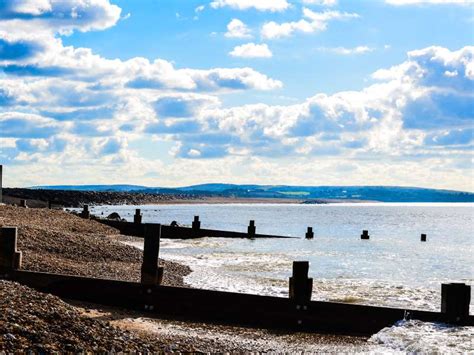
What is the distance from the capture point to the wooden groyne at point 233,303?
49.0ft

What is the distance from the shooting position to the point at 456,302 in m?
15.1

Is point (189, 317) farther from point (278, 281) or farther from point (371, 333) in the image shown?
point (278, 281)

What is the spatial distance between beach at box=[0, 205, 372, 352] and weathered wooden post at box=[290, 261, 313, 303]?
95 centimetres

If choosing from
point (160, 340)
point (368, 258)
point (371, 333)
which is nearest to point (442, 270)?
point (368, 258)

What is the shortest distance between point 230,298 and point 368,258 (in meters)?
27.9

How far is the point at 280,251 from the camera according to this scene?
41.7 meters

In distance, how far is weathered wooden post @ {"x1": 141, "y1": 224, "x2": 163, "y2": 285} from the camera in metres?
16.6

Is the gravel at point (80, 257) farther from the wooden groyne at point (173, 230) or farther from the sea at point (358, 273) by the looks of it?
the wooden groyne at point (173, 230)

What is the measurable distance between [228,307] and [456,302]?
17.2 feet

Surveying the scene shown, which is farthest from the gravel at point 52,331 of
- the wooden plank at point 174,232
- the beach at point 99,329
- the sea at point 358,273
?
the wooden plank at point 174,232

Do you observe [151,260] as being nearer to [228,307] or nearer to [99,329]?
[228,307]

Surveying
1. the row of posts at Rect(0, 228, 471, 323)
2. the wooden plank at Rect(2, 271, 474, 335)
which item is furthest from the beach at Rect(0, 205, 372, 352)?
the row of posts at Rect(0, 228, 471, 323)

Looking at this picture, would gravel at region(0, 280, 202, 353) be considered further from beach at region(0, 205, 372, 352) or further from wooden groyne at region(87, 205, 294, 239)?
wooden groyne at region(87, 205, 294, 239)

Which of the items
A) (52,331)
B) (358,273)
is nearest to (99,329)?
(52,331)
